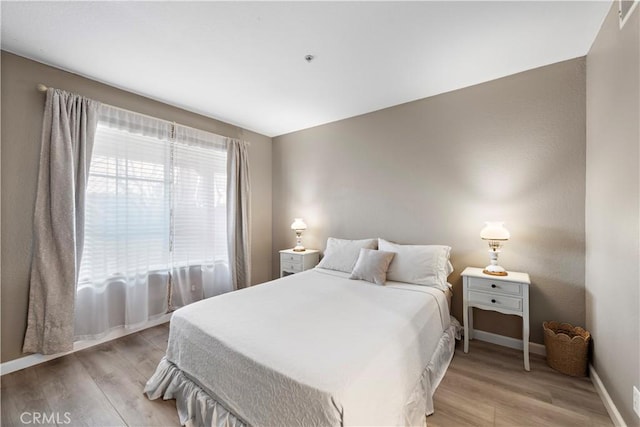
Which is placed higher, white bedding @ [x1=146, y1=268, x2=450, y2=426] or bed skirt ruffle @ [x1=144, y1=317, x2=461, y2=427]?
white bedding @ [x1=146, y1=268, x2=450, y2=426]

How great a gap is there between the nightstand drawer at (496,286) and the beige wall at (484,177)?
1.22 feet

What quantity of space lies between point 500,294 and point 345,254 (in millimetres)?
1478

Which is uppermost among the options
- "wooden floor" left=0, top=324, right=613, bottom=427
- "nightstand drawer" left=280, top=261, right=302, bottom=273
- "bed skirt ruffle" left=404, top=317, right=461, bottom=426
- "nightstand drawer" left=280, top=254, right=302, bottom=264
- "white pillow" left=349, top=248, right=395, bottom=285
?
"white pillow" left=349, top=248, right=395, bottom=285

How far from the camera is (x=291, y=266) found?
361 cm

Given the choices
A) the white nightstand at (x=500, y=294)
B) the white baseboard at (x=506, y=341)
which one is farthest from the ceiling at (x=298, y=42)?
the white baseboard at (x=506, y=341)

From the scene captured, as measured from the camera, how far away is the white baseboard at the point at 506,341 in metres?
2.23

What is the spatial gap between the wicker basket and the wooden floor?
0.21 feet

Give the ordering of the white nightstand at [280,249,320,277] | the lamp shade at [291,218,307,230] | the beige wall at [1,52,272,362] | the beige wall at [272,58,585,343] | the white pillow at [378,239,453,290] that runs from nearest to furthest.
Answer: the beige wall at [1,52,272,362]
the beige wall at [272,58,585,343]
the white pillow at [378,239,453,290]
the white nightstand at [280,249,320,277]
the lamp shade at [291,218,307,230]

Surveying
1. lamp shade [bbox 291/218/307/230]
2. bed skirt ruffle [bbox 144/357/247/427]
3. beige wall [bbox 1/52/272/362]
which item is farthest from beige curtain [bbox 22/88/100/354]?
lamp shade [bbox 291/218/307/230]

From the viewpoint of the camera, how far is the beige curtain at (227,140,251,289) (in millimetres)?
3549

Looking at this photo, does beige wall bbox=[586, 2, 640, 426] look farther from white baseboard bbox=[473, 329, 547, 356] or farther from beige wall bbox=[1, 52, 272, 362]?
beige wall bbox=[1, 52, 272, 362]

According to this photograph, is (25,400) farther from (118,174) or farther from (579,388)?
(579,388)

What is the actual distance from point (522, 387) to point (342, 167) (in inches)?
110

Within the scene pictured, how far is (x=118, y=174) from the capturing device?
257cm
